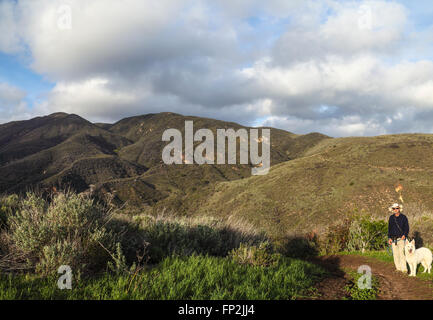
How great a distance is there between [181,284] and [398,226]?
6294 mm

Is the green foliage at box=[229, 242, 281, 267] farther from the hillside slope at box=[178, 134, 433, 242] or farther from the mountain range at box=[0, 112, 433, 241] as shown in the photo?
the hillside slope at box=[178, 134, 433, 242]

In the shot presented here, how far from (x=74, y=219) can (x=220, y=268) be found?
10.5 ft

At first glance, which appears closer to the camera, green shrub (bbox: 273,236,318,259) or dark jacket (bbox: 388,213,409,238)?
dark jacket (bbox: 388,213,409,238)

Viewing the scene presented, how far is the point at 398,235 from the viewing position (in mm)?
7477

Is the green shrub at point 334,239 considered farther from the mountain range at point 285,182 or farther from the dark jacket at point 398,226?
the dark jacket at point 398,226

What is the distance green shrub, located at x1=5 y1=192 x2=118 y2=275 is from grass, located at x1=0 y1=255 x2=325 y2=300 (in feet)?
1.28

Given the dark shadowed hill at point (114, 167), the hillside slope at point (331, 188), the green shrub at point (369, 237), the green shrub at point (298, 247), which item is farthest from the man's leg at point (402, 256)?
the dark shadowed hill at point (114, 167)

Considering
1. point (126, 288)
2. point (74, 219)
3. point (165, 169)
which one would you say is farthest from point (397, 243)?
point (165, 169)

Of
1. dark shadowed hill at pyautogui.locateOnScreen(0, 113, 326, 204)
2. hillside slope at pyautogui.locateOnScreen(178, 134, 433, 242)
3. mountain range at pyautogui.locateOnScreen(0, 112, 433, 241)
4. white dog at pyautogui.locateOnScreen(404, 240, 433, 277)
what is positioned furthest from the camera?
dark shadowed hill at pyautogui.locateOnScreen(0, 113, 326, 204)

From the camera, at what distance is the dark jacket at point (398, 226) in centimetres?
730

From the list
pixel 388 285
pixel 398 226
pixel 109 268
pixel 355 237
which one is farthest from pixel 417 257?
pixel 109 268

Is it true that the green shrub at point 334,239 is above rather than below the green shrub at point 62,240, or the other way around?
below

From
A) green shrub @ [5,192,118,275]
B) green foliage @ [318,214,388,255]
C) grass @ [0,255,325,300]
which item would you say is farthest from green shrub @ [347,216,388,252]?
green shrub @ [5,192,118,275]

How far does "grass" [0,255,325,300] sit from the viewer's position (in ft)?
13.0
